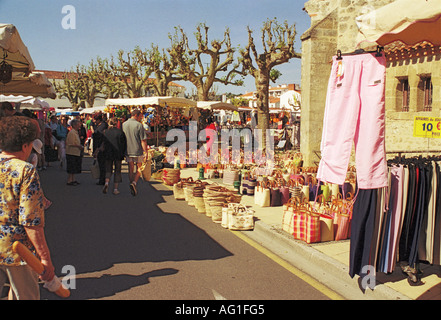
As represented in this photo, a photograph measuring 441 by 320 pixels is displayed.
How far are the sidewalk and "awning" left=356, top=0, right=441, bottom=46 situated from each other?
2606 millimetres

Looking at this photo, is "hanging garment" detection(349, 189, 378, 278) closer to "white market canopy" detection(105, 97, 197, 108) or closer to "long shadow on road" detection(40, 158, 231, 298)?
"long shadow on road" detection(40, 158, 231, 298)

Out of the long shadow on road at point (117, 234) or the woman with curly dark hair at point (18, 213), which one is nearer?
the woman with curly dark hair at point (18, 213)

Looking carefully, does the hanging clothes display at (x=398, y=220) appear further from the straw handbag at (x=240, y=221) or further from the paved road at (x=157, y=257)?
the straw handbag at (x=240, y=221)

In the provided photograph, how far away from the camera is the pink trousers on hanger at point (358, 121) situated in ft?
13.7

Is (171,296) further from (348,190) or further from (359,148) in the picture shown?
(348,190)

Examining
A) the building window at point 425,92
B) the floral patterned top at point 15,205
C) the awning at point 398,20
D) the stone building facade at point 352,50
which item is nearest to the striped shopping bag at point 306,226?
the awning at point 398,20

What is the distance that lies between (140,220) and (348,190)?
4170mm

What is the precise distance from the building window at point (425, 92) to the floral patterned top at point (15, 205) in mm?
9529

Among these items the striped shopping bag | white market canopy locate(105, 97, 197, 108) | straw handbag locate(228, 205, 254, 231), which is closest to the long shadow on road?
straw handbag locate(228, 205, 254, 231)

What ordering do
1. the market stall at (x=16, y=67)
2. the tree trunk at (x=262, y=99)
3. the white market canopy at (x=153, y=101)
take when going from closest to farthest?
1. the market stall at (x=16, y=67)
2. the white market canopy at (x=153, y=101)
3. the tree trunk at (x=262, y=99)

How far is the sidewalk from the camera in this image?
4090 mm

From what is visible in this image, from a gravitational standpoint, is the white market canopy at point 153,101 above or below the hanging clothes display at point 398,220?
above

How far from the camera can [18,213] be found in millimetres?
2697
